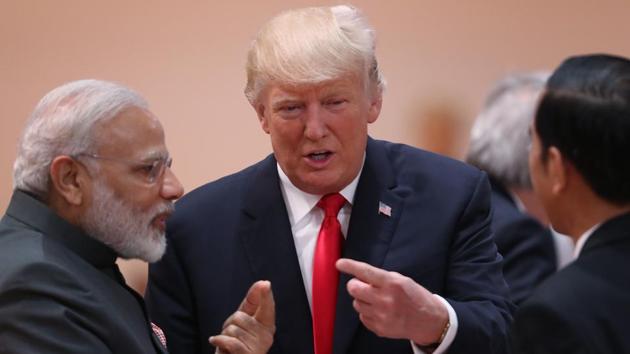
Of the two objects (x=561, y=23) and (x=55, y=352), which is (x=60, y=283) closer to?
(x=55, y=352)

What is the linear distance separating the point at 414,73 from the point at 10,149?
1.62 m

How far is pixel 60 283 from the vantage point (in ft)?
7.06

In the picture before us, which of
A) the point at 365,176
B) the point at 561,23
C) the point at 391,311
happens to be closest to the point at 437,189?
the point at 365,176

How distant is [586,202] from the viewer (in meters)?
1.85

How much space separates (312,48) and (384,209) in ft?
1.38

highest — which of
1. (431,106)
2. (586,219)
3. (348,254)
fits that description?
(586,219)

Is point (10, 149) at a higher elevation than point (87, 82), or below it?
below

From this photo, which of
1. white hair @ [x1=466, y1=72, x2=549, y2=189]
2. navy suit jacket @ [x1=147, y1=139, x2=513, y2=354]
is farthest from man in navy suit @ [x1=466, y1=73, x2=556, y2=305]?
navy suit jacket @ [x1=147, y1=139, x2=513, y2=354]

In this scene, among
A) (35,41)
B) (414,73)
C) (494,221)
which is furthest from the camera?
(414,73)

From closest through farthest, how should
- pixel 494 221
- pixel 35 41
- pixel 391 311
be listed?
1. pixel 391 311
2. pixel 494 221
3. pixel 35 41

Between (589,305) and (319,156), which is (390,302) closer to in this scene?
(319,156)

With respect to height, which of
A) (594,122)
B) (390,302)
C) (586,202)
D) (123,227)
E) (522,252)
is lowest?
(522,252)

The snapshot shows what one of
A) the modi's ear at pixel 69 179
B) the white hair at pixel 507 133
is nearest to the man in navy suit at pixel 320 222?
the modi's ear at pixel 69 179

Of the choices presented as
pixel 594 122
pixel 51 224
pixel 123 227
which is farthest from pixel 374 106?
pixel 594 122
